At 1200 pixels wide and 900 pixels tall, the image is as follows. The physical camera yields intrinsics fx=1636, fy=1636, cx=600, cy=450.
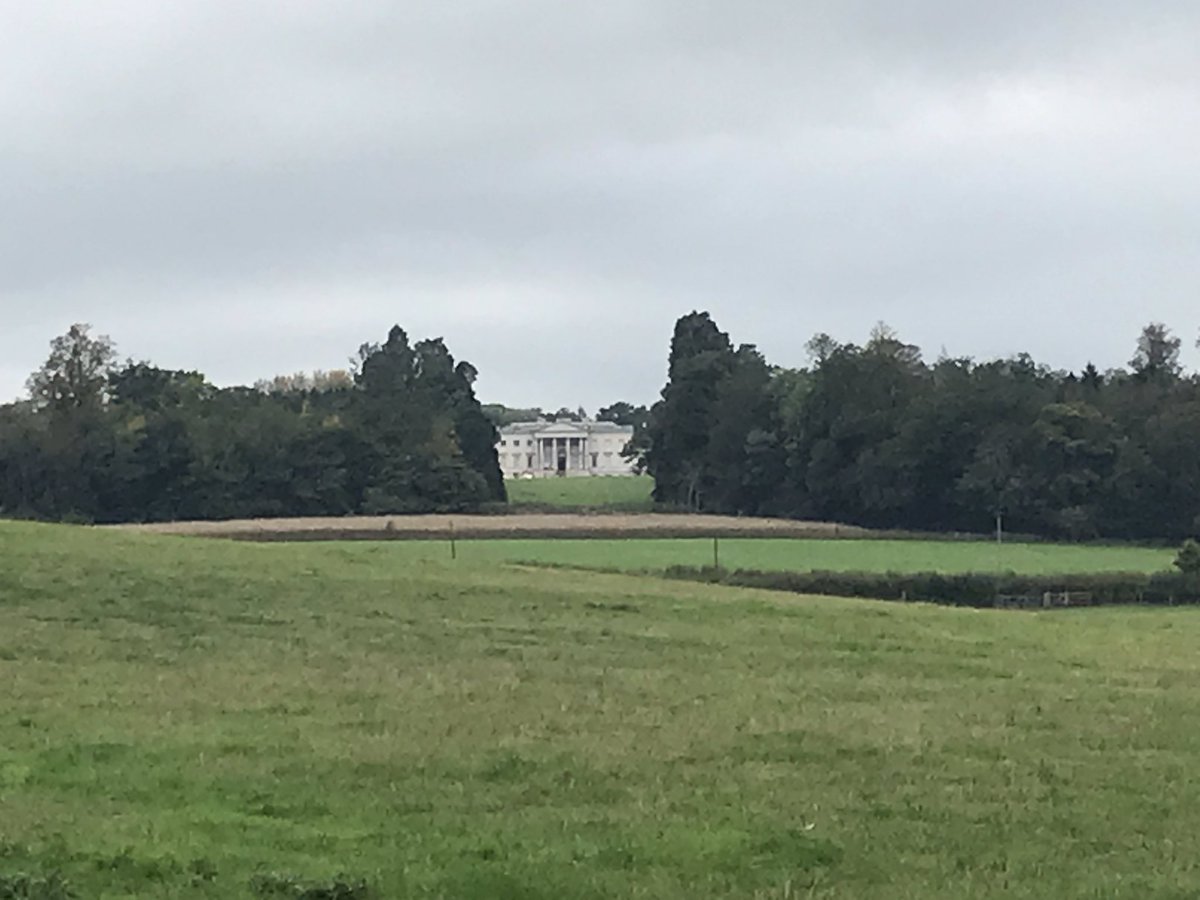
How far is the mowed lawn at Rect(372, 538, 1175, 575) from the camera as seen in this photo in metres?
80.0

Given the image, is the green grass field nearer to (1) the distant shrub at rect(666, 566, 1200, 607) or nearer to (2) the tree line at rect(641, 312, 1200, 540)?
(2) the tree line at rect(641, 312, 1200, 540)

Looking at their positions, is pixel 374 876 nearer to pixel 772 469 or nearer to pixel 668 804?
pixel 668 804

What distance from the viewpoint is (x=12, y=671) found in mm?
23000

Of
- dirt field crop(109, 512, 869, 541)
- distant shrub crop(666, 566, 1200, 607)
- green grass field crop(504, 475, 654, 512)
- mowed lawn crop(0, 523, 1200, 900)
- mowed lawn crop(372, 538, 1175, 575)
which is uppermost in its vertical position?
green grass field crop(504, 475, 654, 512)

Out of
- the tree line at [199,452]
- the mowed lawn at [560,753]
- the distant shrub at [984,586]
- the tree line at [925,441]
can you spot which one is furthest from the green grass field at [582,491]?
the mowed lawn at [560,753]

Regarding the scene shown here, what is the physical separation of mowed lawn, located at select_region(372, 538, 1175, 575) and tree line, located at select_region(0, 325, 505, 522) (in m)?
31.8

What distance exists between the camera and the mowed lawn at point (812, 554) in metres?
80.0

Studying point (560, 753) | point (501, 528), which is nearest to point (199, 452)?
point (501, 528)

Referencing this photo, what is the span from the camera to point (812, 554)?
8925 centimetres

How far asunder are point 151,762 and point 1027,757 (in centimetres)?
925

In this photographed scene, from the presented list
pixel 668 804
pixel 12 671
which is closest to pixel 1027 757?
pixel 668 804

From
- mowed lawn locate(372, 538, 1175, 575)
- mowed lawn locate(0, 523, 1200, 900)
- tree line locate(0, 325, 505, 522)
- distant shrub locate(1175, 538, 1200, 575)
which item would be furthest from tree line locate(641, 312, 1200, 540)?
mowed lawn locate(0, 523, 1200, 900)

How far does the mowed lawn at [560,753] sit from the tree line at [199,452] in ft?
279

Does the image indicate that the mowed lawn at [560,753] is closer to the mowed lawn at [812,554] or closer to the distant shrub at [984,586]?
the distant shrub at [984,586]
